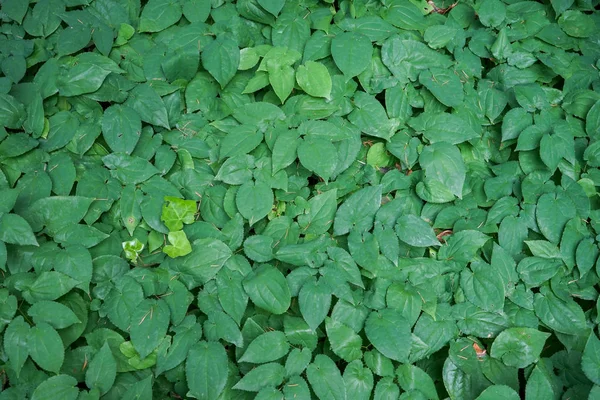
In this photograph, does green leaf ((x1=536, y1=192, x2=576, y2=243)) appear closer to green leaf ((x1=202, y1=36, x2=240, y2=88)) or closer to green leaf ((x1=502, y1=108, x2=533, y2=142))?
green leaf ((x1=502, y1=108, x2=533, y2=142))

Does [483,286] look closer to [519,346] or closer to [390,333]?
[519,346]

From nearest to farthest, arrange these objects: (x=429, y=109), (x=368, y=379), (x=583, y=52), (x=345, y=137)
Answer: (x=368, y=379)
(x=345, y=137)
(x=429, y=109)
(x=583, y=52)

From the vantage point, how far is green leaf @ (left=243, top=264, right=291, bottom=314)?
8.03 ft

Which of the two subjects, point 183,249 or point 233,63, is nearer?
point 183,249

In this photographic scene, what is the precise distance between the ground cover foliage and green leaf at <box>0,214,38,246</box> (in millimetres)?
14

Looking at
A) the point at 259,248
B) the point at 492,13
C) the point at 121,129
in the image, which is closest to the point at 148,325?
the point at 259,248

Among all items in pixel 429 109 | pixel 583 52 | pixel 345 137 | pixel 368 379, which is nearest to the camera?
pixel 368 379

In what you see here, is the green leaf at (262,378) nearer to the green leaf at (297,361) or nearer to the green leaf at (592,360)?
the green leaf at (297,361)

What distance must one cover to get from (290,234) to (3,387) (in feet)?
4.81

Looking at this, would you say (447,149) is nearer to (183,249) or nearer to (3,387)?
(183,249)

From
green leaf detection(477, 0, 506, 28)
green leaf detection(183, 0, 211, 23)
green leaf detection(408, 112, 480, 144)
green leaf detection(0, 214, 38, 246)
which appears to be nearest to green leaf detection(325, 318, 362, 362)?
green leaf detection(408, 112, 480, 144)

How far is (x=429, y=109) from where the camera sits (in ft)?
9.53

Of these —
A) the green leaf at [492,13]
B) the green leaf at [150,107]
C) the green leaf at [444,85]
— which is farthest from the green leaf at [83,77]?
the green leaf at [492,13]

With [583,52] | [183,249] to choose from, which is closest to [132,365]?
[183,249]
